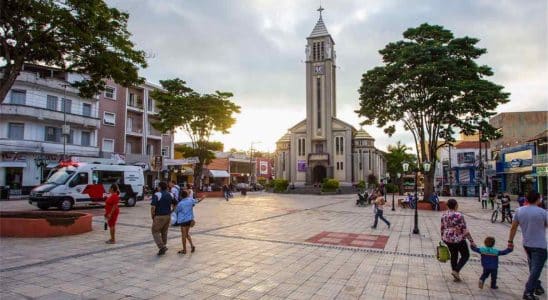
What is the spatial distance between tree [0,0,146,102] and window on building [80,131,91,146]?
24.0 metres

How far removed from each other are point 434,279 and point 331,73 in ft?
171

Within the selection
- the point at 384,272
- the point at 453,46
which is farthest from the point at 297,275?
the point at 453,46

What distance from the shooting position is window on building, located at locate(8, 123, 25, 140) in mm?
28830

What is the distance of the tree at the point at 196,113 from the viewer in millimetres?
30609

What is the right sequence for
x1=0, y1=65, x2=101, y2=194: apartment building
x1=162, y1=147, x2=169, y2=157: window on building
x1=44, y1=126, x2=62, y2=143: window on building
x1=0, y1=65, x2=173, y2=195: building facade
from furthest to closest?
x1=162, y1=147, x2=169, y2=157: window on building < x1=44, y1=126, x2=62, y2=143: window on building < x1=0, y1=65, x2=173, y2=195: building facade < x1=0, y1=65, x2=101, y2=194: apartment building

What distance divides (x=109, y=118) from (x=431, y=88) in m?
31.2

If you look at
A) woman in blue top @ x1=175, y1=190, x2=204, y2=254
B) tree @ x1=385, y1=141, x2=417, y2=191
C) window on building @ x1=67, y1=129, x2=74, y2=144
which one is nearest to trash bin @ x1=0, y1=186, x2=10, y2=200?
window on building @ x1=67, y1=129, x2=74, y2=144

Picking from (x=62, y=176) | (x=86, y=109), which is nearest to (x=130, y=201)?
(x=62, y=176)

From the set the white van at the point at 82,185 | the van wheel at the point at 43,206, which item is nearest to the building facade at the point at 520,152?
the white van at the point at 82,185

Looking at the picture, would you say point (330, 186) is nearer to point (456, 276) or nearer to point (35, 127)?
point (35, 127)

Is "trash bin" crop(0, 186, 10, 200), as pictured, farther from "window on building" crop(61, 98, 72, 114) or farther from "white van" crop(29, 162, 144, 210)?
"white van" crop(29, 162, 144, 210)

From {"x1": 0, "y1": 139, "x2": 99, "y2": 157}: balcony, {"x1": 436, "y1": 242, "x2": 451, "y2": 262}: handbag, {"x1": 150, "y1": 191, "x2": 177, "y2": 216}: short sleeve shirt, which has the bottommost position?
{"x1": 436, "y1": 242, "x2": 451, "y2": 262}: handbag

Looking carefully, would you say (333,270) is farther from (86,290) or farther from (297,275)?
(86,290)

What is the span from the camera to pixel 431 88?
21.8 metres
